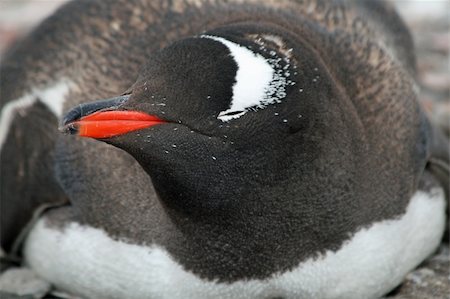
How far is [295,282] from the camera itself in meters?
4.41

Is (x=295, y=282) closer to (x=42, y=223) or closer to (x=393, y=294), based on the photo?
(x=393, y=294)

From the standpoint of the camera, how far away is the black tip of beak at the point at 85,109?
151 inches

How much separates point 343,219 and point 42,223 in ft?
5.31

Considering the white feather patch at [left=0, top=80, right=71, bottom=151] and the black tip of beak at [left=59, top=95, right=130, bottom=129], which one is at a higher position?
the black tip of beak at [left=59, top=95, right=130, bottom=129]

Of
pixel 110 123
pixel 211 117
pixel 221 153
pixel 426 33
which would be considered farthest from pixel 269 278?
pixel 426 33

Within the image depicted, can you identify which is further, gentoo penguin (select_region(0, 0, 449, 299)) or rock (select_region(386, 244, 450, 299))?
rock (select_region(386, 244, 450, 299))

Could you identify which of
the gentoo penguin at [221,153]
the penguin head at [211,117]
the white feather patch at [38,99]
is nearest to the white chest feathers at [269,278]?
the gentoo penguin at [221,153]

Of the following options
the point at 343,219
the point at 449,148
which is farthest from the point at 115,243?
the point at 449,148

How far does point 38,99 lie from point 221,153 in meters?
1.87

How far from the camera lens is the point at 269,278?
4.38m

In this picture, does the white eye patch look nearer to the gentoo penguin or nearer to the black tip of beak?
the gentoo penguin

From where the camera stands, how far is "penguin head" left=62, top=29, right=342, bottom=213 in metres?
3.82

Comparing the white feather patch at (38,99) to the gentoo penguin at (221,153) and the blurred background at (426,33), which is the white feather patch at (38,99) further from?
the blurred background at (426,33)

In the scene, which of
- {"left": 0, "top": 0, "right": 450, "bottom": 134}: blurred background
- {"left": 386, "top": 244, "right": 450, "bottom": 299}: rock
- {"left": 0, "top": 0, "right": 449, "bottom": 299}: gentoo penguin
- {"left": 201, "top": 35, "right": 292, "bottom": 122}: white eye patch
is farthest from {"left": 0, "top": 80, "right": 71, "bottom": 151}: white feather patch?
{"left": 386, "top": 244, "right": 450, "bottom": 299}: rock
